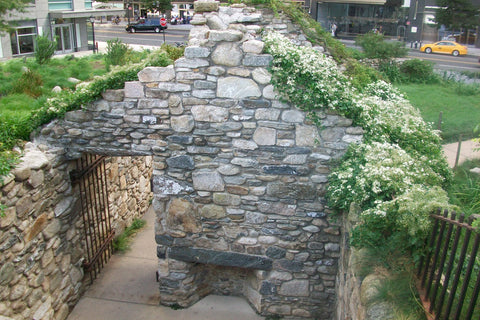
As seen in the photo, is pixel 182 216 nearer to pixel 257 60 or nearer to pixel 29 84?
pixel 257 60

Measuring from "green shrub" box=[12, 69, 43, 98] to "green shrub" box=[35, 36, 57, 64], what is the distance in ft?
5.81

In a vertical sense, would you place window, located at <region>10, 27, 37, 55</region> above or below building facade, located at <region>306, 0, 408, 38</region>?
below

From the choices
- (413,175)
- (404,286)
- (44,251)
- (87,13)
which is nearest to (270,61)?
(413,175)

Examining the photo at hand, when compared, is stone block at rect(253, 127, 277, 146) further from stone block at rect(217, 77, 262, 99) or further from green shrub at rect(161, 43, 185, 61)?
green shrub at rect(161, 43, 185, 61)

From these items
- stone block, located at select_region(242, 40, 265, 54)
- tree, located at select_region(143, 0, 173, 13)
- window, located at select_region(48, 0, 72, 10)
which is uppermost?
tree, located at select_region(143, 0, 173, 13)

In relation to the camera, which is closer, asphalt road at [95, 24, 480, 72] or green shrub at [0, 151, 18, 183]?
green shrub at [0, 151, 18, 183]

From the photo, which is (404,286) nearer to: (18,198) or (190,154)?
(190,154)

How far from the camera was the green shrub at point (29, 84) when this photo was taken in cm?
780

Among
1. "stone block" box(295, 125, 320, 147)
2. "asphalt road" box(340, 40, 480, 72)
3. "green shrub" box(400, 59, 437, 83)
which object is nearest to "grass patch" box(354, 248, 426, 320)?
"stone block" box(295, 125, 320, 147)

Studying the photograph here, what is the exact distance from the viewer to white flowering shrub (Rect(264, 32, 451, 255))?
12.9 ft

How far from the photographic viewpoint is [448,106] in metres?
12.7

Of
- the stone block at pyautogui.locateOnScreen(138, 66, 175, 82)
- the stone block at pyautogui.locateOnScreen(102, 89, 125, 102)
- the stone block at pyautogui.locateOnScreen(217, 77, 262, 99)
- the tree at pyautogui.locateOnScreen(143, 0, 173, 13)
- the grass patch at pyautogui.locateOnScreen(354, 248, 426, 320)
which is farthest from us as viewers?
the tree at pyautogui.locateOnScreen(143, 0, 173, 13)

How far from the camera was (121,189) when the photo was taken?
8.21 m

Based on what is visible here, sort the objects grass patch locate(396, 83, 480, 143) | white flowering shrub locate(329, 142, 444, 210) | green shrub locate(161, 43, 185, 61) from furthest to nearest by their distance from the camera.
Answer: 1. grass patch locate(396, 83, 480, 143)
2. green shrub locate(161, 43, 185, 61)
3. white flowering shrub locate(329, 142, 444, 210)
